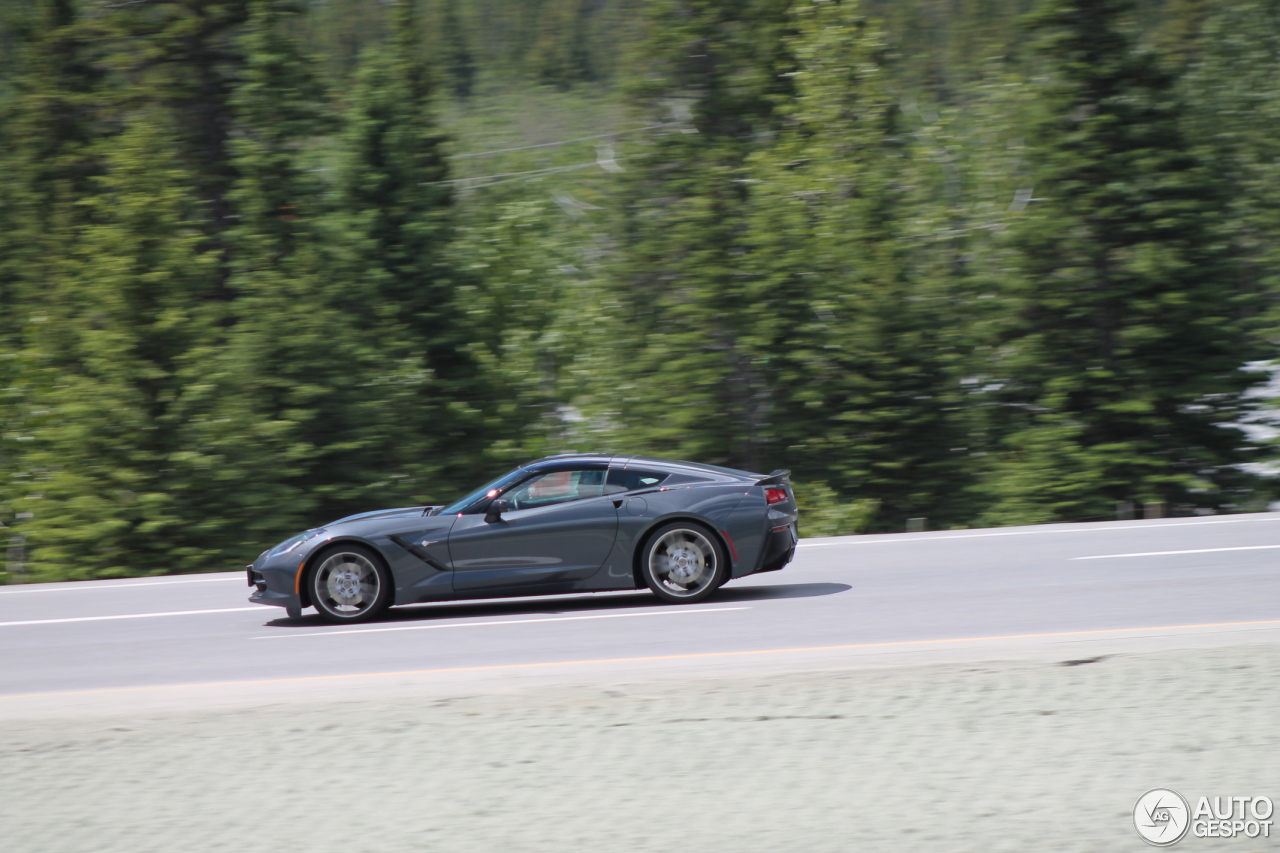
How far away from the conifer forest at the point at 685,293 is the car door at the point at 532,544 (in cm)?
864

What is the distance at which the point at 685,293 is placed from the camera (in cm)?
2073

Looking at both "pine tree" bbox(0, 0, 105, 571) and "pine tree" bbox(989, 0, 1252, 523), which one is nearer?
"pine tree" bbox(989, 0, 1252, 523)

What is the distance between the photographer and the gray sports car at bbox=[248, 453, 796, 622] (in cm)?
929

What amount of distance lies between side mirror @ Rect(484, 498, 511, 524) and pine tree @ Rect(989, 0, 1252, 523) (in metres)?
12.7

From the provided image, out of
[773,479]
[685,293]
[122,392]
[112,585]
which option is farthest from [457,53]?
[773,479]

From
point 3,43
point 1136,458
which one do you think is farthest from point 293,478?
point 3,43

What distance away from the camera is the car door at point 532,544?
927 cm

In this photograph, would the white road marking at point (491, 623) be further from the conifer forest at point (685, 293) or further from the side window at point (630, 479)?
the conifer forest at point (685, 293)

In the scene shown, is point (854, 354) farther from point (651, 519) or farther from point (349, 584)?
point (349, 584)

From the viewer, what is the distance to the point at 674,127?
21.9m

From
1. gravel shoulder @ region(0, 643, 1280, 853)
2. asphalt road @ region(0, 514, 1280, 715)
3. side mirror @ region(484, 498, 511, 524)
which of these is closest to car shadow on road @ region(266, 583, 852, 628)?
asphalt road @ region(0, 514, 1280, 715)

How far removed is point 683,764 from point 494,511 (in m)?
4.21

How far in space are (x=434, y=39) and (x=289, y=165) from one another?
10717 cm

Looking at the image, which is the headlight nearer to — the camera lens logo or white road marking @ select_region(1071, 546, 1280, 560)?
the camera lens logo
